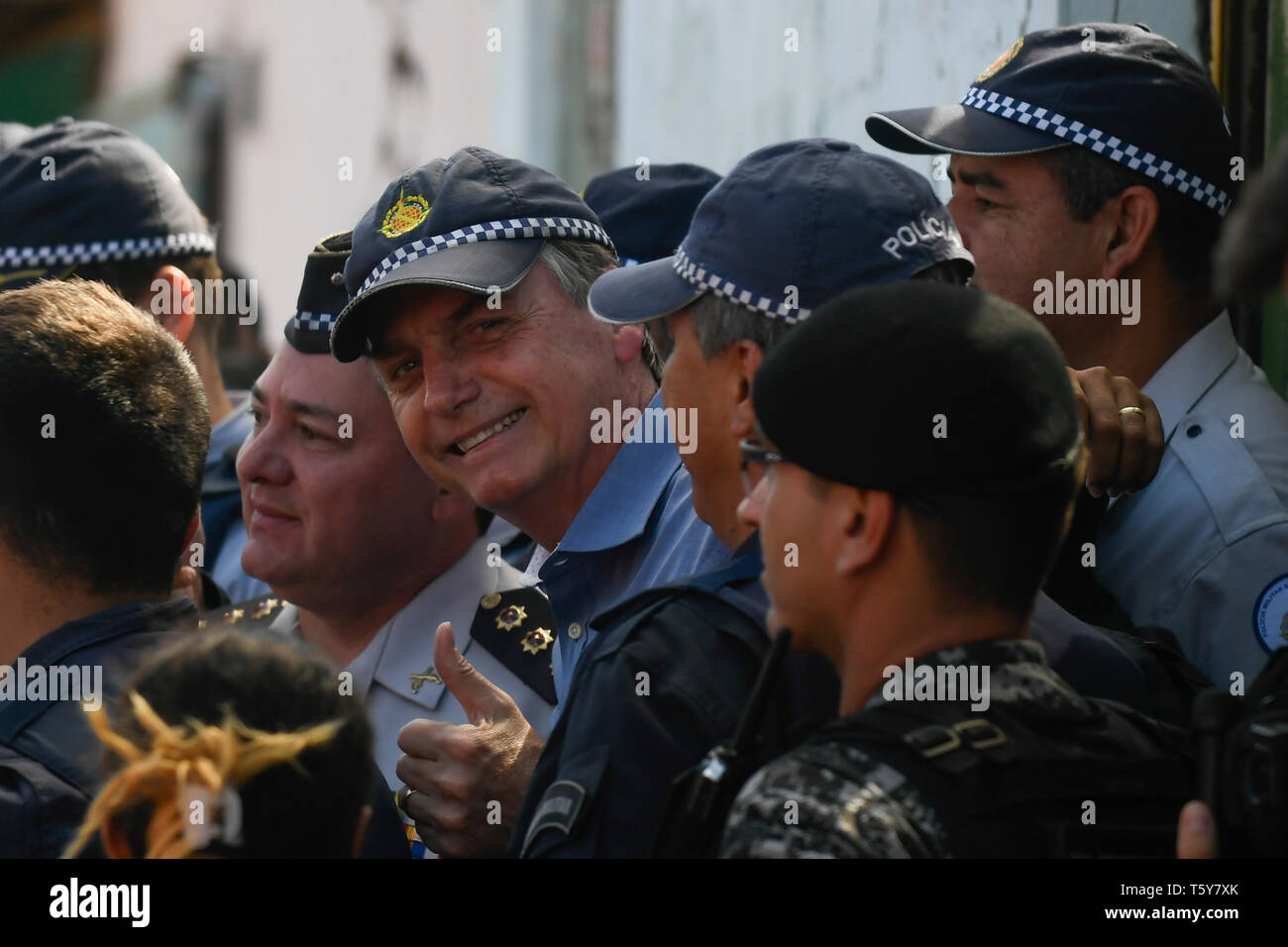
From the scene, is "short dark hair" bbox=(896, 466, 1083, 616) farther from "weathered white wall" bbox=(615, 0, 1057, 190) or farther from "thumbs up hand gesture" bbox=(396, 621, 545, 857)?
"weathered white wall" bbox=(615, 0, 1057, 190)

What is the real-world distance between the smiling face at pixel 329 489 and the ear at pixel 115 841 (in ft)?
5.54

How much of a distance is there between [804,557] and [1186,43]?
8.61ft

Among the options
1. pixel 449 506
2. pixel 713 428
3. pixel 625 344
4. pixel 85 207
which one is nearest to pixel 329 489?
pixel 449 506

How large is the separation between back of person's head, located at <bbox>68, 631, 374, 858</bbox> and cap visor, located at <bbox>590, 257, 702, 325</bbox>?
0.85 meters

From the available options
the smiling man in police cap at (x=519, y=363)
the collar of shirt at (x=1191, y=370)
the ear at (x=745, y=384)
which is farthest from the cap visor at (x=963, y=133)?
the ear at (x=745, y=384)

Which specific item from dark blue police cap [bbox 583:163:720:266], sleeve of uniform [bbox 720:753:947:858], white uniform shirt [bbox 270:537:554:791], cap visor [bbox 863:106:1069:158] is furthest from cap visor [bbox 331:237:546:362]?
sleeve of uniform [bbox 720:753:947:858]

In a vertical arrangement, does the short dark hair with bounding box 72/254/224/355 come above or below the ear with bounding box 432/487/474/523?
above

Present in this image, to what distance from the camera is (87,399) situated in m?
2.67

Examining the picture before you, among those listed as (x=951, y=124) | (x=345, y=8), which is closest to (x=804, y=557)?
(x=951, y=124)

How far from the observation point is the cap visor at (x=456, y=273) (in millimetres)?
2965

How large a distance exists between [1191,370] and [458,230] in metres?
1.42

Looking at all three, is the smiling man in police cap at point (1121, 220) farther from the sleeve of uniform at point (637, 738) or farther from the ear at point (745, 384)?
the sleeve of uniform at point (637, 738)

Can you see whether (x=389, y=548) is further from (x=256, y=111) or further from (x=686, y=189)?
(x=256, y=111)

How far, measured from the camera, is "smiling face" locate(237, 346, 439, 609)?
11.8 feet
